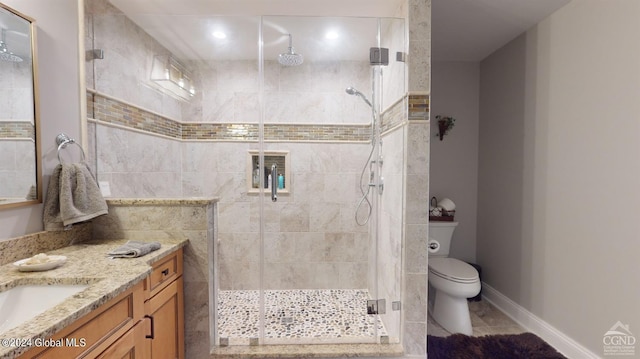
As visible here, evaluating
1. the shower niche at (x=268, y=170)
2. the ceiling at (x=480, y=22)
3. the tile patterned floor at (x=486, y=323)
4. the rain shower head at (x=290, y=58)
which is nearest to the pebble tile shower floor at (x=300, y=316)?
the tile patterned floor at (x=486, y=323)

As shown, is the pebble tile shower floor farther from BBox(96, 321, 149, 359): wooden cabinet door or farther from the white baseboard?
the white baseboard

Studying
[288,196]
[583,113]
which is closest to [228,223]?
[288,196]

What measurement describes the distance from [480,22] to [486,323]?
7.99 feet

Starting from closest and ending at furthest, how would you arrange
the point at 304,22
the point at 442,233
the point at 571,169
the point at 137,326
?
the point at 137,326 → the point at 571,169 → the point at 304,22 → the point at 442,233

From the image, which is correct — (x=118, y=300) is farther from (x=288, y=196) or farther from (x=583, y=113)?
(x=583, y=113)

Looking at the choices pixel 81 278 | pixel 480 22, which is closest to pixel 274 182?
pixel 81 278

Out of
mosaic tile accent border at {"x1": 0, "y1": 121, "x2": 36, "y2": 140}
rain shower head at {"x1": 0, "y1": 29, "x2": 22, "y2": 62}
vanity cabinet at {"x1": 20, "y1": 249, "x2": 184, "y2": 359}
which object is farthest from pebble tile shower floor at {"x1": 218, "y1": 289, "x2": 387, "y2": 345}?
rain shower head at {"x1": 0, "y1": 29, "x2": 22, "y2": 62}

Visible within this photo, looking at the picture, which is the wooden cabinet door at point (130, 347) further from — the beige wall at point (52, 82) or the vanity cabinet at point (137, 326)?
the beige wall at point (52, 82)

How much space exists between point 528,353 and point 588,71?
6.29ft

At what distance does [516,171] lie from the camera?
2.31 m

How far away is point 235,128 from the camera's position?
96.0 inches

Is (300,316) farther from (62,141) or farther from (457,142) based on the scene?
(457,142)

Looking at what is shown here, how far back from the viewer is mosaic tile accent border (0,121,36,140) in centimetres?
121

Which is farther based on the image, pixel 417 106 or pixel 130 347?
pixel 417 106
